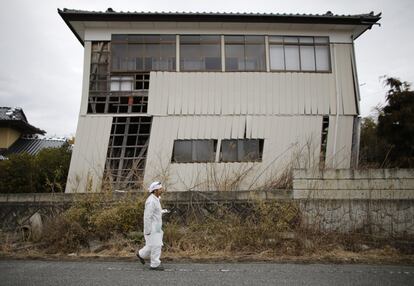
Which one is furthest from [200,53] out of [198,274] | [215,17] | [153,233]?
[198,274]

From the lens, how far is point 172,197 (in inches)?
411

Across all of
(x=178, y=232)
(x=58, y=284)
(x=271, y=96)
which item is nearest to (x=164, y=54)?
(x=271, y=96)

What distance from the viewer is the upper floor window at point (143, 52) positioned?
1533 centimetres

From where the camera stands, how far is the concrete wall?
31.2 feet

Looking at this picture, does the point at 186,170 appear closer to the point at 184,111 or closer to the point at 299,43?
the point at 184,111

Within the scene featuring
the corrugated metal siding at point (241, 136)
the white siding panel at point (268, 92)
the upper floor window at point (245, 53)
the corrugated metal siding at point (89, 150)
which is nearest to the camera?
the corrugated metal siding at point (89, 150)

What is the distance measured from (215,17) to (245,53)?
196cm

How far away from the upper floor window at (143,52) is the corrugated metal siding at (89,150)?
2444 mm

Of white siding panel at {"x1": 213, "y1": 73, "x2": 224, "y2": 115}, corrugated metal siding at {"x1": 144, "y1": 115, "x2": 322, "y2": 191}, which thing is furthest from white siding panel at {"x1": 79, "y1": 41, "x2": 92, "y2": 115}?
white siding panel at {"x1": 213, "y1": 73, "x2": 224, "y2": 115}

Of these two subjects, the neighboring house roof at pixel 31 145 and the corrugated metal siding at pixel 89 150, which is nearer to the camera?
the corrugated metal siding at pixel 89 150

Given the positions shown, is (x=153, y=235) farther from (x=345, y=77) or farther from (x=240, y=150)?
(x=345, y=77)

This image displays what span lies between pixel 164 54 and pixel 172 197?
7.30 meters

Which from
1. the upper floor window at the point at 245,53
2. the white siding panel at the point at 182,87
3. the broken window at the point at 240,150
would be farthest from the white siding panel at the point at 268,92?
the white siding panel at the point at 182,87

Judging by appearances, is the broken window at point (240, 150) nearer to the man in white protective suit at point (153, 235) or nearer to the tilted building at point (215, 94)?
the tilted building at point (215, 94)
